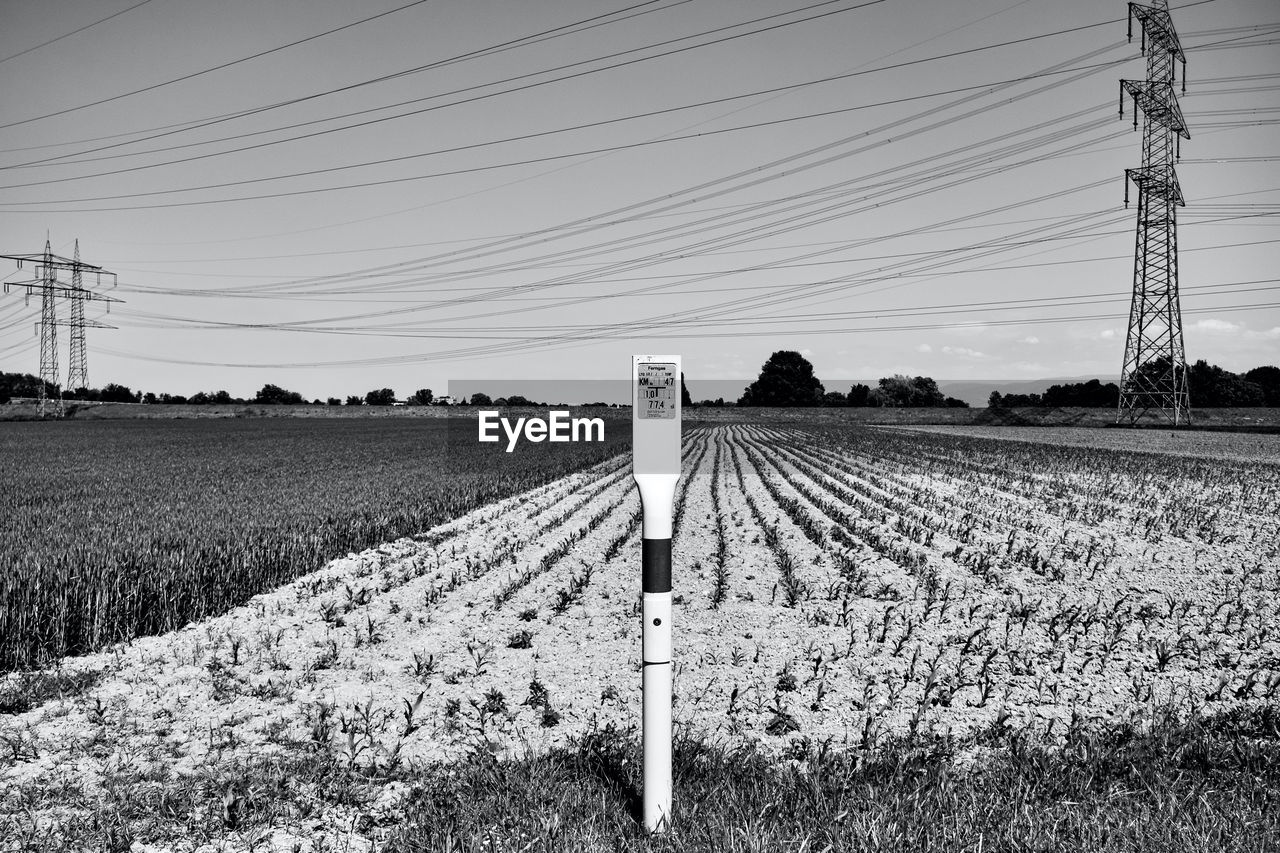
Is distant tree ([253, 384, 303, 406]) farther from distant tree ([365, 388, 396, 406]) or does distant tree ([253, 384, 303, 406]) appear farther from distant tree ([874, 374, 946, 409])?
distant tree ([874, 374, 946, 409])

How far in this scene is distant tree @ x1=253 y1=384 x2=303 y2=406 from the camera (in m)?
115

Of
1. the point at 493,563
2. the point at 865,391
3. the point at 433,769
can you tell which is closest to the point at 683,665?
the point at 433,769

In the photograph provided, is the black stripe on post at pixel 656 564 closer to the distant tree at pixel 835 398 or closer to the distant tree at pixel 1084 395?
the distant tree at pixel 1084 395

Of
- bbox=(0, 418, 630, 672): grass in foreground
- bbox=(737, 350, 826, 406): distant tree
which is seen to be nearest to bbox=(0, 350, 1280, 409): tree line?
bbox=(737, 350, 826, 406): distant tree

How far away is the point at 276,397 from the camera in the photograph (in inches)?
4717

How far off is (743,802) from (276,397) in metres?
129

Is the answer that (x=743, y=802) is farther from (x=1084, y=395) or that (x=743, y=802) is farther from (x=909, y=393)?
(x=909, y=393)

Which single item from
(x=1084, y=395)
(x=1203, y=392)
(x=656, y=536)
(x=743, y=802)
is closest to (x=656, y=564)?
(x=656, y=536)

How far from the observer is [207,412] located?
335 feet

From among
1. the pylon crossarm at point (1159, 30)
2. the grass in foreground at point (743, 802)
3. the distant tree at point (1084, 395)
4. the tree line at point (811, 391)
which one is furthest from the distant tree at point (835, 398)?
the grass in foreground at point (743, 802)

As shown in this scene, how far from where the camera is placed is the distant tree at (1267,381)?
96.4 metres

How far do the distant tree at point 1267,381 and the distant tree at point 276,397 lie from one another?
118330 millimetres

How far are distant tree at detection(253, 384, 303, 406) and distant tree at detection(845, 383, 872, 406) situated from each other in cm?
8330

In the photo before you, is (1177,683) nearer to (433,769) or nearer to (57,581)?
(433,769)
